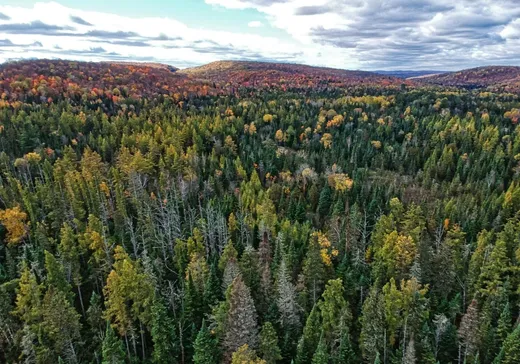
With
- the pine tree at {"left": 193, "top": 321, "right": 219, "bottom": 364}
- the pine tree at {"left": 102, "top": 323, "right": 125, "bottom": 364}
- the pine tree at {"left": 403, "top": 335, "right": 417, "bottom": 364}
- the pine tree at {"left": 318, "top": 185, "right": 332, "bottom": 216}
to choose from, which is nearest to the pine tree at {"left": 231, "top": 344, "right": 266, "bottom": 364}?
the pine tree at {"left": 193, "top": 321, "right": 219, "bottom": 364}

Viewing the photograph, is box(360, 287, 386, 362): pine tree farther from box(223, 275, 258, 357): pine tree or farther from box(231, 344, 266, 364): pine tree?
box(231, 344, 266, 364): pine tree

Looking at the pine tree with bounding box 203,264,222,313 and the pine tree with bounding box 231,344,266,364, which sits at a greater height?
the pine tree with bounding box 231,344,266,364

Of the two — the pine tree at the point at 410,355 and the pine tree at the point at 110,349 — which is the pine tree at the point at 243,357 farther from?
the pine tree at the point at 410,355

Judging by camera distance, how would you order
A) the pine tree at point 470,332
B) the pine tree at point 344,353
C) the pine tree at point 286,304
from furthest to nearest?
the pine tree at point 286,304 < the pine tree at point 470,332 < the pine tree at point 344,353

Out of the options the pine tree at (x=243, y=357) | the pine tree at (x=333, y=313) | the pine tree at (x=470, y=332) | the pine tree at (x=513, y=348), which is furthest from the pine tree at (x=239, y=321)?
the pine tree at (x=513, y=348)

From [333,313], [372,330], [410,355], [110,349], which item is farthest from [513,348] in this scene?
[110,349]

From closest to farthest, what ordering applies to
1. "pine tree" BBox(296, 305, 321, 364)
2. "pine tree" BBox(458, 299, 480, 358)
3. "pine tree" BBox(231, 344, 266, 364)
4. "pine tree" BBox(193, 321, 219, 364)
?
"pine tree" BBox(231, 344, 266, 364), "pine tree" BBox(193, 321, 219, 364), "pine tree" BBox(296, 305, 321, 364), "pine tree" BBox(458, 299, 480, 358)

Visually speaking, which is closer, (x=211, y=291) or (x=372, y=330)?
(x=372, y=330)

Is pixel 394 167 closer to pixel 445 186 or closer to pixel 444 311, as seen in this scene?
pixel 445 186

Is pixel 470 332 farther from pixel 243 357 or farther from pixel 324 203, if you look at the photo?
pixel 324 203
